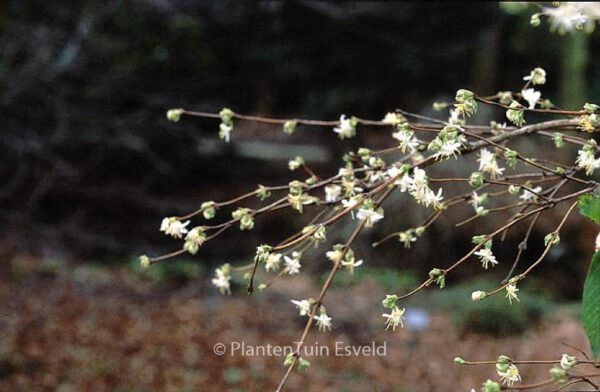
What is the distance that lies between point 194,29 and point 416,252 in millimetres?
3547

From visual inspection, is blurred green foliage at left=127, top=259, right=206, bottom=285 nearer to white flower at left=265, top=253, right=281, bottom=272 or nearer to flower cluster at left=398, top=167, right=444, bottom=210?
white flower at left=265, top=253, right=281, bottom=272

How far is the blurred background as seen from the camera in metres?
4.91

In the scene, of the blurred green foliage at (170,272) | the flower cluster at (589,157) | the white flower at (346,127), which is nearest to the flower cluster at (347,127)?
the white flower at (346,127)

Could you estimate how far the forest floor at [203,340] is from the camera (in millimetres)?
4453

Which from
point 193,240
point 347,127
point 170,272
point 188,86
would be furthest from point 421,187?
point 170,272

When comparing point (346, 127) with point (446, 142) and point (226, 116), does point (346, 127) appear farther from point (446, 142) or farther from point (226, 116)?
point (446, 142)

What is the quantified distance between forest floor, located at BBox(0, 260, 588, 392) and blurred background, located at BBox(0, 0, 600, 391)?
0.02 m

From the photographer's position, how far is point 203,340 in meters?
5.12

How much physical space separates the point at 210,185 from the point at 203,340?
9.74 feet

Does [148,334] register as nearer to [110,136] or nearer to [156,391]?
[156,391]

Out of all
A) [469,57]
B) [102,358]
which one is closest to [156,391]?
[102,358]

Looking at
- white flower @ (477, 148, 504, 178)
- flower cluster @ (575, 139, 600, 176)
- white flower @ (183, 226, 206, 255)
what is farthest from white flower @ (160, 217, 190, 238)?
flower cluster @ (575, 139, 600, 176)

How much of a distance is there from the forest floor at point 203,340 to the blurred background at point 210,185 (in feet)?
0.07

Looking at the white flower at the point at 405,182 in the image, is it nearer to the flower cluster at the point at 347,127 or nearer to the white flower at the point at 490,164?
the white flower at the point at 490,164
